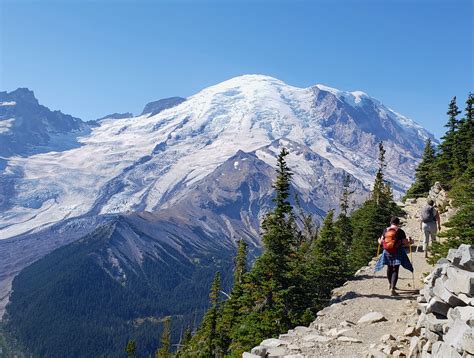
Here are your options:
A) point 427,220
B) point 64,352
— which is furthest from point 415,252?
point 64,352

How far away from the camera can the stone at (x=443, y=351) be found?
30.0ft

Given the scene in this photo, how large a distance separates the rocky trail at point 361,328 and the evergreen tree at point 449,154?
20.8m

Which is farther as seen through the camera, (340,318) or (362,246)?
(362,246)

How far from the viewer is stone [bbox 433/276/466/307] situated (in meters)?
10.7

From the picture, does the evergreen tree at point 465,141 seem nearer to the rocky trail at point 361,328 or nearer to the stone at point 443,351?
the rocky trail at point 361,328

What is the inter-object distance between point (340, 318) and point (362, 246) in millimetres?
18105

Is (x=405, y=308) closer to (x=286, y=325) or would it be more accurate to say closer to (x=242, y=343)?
(x=286, y=325)

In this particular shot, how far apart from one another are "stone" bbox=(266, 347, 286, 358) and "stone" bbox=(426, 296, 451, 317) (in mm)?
4331

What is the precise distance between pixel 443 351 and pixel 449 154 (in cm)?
3708

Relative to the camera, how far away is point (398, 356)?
11445 mm

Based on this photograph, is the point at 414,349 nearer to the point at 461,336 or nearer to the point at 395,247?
the point at 461,336

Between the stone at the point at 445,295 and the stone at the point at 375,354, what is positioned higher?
the stone at the point at 445,295

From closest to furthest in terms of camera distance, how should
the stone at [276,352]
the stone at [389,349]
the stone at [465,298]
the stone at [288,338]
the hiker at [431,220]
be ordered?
the stone at [465,298] < the stone at [389,349] < the stone at [276,352] < the stone at [288,338] < the hiker at [431,220]

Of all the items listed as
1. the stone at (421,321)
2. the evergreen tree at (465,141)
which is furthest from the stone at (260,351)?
the evergreen tree at (465,141)
